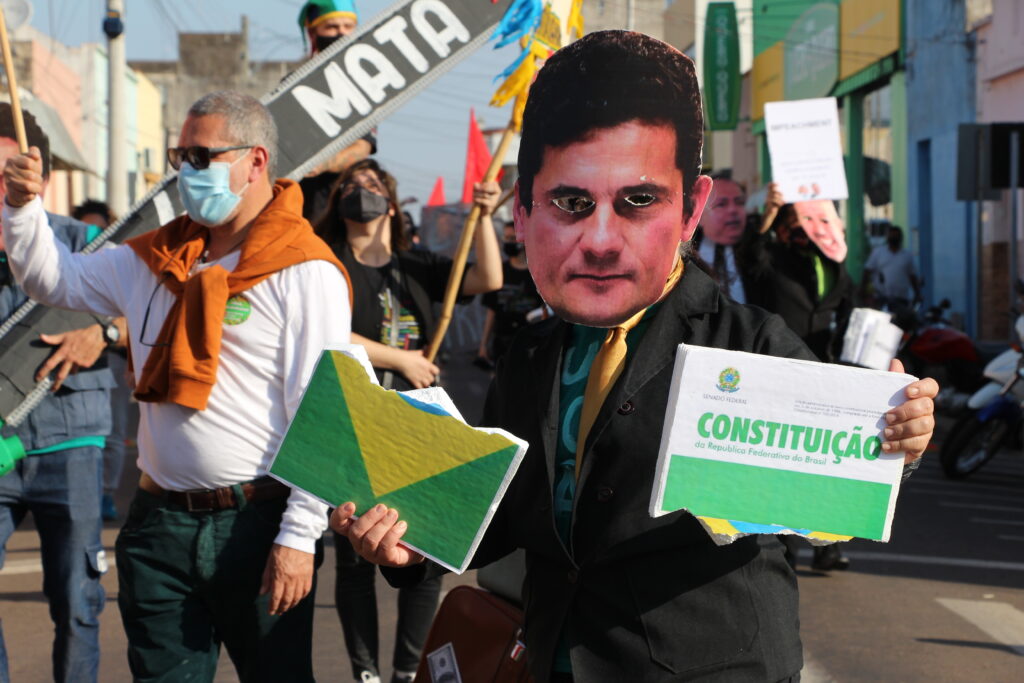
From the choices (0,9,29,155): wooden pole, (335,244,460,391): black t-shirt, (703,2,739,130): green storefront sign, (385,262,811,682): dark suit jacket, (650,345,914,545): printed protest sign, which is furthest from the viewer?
(703,2,739,130): green storefront sign

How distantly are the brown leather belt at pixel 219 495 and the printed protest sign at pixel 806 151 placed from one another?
3772mm

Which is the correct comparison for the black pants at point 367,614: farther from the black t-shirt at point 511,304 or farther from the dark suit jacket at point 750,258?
the black t-shirt at point 511,304

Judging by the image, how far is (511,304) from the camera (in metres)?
11.9

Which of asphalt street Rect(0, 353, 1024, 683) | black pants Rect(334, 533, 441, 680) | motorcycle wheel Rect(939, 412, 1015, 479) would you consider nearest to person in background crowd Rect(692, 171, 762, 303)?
asphalt street Rect(0, 353, 1024, 683)

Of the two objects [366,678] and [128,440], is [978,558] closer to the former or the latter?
[366,678]

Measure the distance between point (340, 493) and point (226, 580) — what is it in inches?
51.6

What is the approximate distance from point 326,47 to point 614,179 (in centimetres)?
382

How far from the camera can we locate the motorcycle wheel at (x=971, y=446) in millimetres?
10492

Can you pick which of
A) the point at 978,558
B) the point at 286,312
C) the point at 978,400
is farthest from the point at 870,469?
the point at 978,400

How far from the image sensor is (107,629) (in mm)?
6137

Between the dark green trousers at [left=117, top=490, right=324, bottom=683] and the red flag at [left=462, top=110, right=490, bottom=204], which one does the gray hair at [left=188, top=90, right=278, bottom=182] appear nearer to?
the dark green trousers at [left=117, top=490, right=324, bottom=683]

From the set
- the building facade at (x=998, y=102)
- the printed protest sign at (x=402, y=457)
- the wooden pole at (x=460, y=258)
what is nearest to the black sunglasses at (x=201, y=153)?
the wooden pole at (x=460, y=258)

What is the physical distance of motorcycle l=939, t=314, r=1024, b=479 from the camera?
10391mm

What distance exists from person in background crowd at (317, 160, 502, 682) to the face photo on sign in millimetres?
2407
